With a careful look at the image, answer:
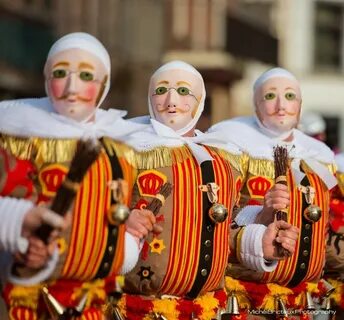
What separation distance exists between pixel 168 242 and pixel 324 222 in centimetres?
113

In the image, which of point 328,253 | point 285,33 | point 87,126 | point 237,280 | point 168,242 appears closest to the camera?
point 87,126

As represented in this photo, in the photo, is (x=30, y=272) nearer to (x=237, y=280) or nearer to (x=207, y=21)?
(x=237, y=280)

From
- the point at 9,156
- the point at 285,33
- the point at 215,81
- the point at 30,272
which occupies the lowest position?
the point at 30,272

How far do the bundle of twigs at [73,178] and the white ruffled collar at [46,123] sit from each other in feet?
0.35

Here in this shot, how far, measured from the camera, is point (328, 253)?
7137 millimetres

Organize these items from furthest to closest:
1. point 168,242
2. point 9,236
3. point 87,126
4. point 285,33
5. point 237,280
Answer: point 285,33, point 237,280, point 168,242, point 87,126, point 9,236

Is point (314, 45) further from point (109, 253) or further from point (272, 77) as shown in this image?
point (109, 253)

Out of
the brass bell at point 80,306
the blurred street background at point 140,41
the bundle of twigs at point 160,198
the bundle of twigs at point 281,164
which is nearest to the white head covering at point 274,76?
the bundle of twigs at point 281,164

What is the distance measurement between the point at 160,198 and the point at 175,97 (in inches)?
20.3

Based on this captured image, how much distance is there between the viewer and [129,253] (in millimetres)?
5355

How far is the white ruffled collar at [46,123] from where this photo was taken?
5.19m

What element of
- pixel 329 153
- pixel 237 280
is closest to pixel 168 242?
pixel 237 280

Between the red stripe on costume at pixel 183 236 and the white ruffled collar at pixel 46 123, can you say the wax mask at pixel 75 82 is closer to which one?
the white ruffled collar at pixel 46 123

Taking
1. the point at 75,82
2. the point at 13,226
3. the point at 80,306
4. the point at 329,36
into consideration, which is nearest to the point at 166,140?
the point at 75,82
